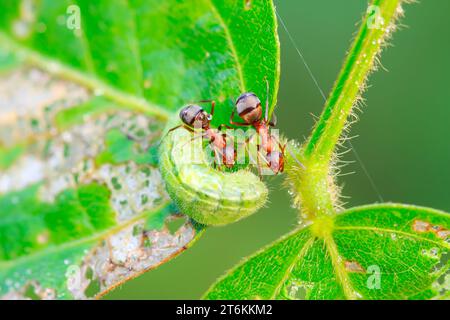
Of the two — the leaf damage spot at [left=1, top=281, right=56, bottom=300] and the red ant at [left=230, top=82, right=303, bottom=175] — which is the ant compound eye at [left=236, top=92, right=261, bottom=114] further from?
the leaf damage spot at [left=1, top=281, right=56, bottom=300]

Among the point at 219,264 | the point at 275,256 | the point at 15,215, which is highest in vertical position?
the point at 15,215

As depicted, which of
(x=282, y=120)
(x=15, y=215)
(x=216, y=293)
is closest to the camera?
(x=216, y=293)

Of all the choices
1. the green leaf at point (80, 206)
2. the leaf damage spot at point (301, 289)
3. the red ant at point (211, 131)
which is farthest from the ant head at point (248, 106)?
the leaf damage spot at point (301, 289)

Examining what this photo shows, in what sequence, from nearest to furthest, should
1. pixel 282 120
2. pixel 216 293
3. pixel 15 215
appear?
pixel 216 293 → pixel 15 215 → pixel 282 120

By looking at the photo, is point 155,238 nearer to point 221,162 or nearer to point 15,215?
point 221,162

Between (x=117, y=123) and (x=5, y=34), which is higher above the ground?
(x=5, y=34)

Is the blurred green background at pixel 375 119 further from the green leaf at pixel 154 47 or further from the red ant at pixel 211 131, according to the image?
the green leaf at pixel 154 47

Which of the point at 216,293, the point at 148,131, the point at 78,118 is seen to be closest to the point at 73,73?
the point at 78,118

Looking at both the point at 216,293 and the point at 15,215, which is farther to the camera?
the point at 15,215
